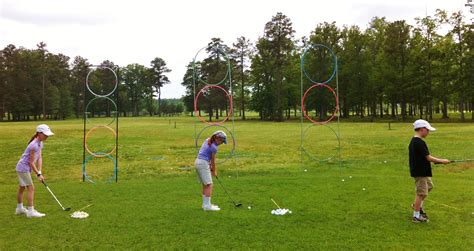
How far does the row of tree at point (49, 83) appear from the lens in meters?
75.2

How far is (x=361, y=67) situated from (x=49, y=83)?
6242 cm

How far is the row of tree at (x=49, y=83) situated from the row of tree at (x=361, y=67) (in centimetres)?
2169

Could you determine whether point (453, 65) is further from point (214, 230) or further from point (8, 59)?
point (8, 59)

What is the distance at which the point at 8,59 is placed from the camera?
77312 millimetres

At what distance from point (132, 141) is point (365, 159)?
1551cm

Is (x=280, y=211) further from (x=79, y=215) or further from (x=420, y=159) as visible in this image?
(x=79, y=215)

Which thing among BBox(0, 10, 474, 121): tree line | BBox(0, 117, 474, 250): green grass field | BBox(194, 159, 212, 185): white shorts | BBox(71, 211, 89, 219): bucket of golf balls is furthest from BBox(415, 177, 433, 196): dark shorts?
BBox(0, 10, 474, 121): tree line

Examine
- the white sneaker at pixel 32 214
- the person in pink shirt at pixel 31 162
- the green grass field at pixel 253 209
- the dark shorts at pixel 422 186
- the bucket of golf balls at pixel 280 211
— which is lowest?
the green grass field at pixel 253 209

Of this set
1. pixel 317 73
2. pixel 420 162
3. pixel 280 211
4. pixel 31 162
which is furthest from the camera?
pixel 317 73

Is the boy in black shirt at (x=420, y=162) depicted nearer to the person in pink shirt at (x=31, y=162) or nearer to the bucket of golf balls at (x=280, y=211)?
the bucket of golf balls at (x=280, y=211)

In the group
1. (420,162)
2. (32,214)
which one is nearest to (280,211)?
(420,162)

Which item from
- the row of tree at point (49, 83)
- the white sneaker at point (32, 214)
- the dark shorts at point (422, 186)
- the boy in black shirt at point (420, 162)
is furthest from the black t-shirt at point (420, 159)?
the row of tree at point (49, 83)

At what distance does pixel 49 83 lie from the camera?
269 ft

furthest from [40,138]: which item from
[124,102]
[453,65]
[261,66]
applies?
[124,102]
